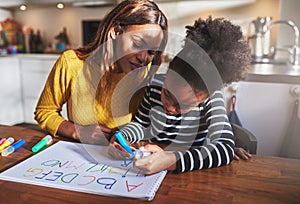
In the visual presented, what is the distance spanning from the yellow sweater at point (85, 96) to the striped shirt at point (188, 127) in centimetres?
8

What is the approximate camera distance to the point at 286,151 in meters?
1.60

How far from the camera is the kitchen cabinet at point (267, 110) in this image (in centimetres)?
159

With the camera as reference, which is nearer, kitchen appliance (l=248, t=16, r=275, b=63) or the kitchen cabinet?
the kitchen cabinet

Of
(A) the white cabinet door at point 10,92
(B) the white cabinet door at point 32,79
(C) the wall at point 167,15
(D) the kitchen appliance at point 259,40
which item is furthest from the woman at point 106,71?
(A) the white cabinet door at point 10,92

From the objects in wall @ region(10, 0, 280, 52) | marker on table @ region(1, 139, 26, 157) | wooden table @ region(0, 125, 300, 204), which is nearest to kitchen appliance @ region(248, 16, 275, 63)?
wall @ region(10, 0, 280, 52)

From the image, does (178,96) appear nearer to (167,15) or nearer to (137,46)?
(137,46)

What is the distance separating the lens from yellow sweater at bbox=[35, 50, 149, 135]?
957 millimetres

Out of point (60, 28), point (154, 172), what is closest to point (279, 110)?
point (154, 172)

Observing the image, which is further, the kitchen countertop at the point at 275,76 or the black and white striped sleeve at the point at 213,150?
the kitchen countertop at the point at 275,76

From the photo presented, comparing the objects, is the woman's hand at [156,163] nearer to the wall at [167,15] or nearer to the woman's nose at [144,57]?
the woman's nose at [144,57]

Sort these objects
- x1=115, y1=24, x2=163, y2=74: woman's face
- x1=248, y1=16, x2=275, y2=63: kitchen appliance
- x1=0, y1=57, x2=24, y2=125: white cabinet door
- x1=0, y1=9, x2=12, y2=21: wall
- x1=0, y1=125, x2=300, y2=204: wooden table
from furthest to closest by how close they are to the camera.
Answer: x1=0, y1=9, x2=12, y2=21: wall < x1=0, y1=57, x2=24, y2=125: white cabinet door < x1=248, y1=16, x2=275, y2=63: kitchen appliance < x1=115, y1=24, x2=163, y2=74: woman's face < x1=0, y1=125, x2=300, y2=204: wooden table

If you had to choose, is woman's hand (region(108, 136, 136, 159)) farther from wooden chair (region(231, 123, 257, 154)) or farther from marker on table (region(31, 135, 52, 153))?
wooden chair (region(231, 123, 257, 154))

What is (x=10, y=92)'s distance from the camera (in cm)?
275

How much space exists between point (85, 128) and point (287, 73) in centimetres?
121
